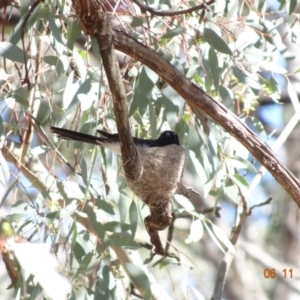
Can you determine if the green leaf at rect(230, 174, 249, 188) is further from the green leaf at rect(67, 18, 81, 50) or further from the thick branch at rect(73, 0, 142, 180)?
the thick branch at rect(73, 0, 142, 180)

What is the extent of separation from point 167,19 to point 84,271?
0.92 meters

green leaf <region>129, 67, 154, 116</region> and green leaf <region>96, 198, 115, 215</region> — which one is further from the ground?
green leaf <region>129, 67, 154, 116</region>

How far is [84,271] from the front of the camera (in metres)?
2.29

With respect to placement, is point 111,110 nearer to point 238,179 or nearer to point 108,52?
point 238,179

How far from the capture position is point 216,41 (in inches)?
80.7

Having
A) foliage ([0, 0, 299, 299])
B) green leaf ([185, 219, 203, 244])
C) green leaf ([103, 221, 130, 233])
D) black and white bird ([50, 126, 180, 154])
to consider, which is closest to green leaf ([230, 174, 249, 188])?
foliage ([0, 0, 299, 299])

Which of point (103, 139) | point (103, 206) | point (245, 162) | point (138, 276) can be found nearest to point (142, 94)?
point (103, 139)

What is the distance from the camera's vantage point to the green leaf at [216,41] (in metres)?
2.05

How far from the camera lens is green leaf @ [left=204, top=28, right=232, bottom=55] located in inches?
80.6

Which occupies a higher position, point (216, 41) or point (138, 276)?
point (216, 41)

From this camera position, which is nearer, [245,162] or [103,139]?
[103,139]

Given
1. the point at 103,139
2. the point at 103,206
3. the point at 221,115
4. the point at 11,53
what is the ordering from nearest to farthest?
the point at 221,115 → the point at 11,53 → the point at 103,139 → the point at 103,206

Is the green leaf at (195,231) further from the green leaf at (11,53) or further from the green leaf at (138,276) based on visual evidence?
the green leaf at (11,53)

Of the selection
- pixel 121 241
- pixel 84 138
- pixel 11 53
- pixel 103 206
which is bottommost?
pixel 121 241
